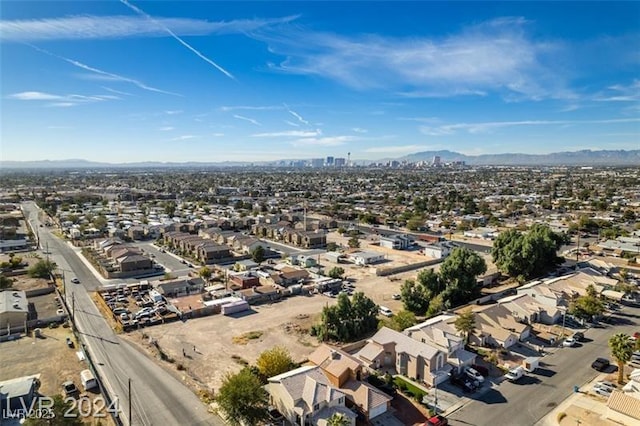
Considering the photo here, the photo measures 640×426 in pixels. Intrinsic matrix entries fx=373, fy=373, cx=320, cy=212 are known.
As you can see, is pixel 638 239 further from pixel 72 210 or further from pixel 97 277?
pixel 72 210

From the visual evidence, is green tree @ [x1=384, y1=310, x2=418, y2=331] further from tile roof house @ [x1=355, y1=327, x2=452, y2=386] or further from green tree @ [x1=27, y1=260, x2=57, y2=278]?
green tree @ [x1=27, y1=260, x2=57, y2=278]

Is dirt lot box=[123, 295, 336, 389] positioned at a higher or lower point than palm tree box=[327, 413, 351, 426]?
lower

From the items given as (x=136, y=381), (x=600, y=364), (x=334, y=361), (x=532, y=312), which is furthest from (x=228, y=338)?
(x=600, y=364)

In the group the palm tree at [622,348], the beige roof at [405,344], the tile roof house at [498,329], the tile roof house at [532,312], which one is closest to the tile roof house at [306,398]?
the beige roof at [405,344]

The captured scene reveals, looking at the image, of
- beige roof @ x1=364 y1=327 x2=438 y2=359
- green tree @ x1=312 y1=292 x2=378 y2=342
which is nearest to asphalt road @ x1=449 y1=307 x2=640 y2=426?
beige roof @ x1=364 y1=327 x2=438 y2=359

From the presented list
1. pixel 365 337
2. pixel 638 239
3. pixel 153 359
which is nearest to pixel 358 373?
pixel 365 337

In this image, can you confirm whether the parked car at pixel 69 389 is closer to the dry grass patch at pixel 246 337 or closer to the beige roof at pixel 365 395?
the dry grass patch at pixel 246 337

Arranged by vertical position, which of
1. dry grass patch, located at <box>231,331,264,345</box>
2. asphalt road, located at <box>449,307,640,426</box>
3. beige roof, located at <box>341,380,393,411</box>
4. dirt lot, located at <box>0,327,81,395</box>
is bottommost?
asphalt road, located at <box>449,307,640,426</box>

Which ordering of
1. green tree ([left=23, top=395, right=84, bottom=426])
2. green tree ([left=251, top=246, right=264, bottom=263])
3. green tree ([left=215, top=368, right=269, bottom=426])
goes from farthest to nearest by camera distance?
green tree ([left=251, top=246, right=264, bottom=263]) → green tree ([left=215, top=368, right=269, bottom=426]) → green tree ([left=23, top=395, right=84, bottom=426])
